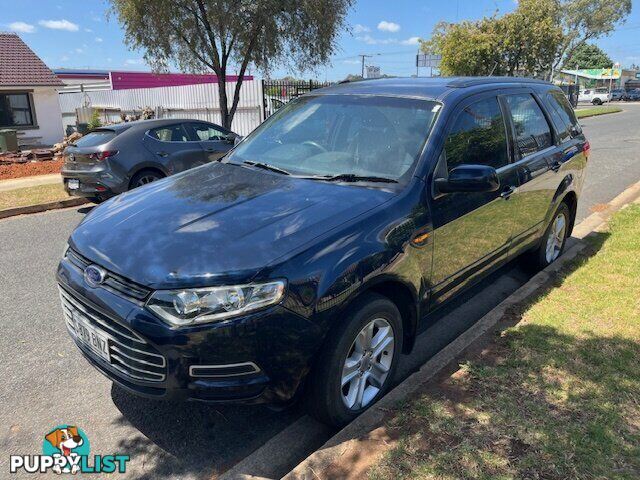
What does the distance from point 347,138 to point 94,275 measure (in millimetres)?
1928

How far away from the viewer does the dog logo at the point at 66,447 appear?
2.70 metres

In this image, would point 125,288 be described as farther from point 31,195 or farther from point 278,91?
point 278,91

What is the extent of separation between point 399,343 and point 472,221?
1.09 metres

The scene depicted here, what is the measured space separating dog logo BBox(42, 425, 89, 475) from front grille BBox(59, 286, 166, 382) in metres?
0.57

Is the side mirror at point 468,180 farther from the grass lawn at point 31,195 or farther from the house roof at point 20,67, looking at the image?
the house roof at point 20,67

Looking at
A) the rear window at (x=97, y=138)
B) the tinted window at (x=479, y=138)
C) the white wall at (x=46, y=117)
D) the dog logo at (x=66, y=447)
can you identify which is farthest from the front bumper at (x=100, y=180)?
the white wall at (x=46, y=117)

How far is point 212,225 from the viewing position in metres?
2.68

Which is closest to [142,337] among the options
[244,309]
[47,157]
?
[244,309]

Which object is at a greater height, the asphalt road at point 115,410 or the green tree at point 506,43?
the green tree at point 506,43

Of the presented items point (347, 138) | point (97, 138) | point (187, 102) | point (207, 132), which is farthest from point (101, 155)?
point (187, 102)

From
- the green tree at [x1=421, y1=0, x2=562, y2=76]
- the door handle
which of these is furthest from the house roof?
the door handle

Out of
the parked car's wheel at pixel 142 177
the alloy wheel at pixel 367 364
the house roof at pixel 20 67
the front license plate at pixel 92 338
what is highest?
the house roof at pixel 20 67

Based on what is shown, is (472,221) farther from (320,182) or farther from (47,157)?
(47,157)

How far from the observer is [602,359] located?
328 cm
